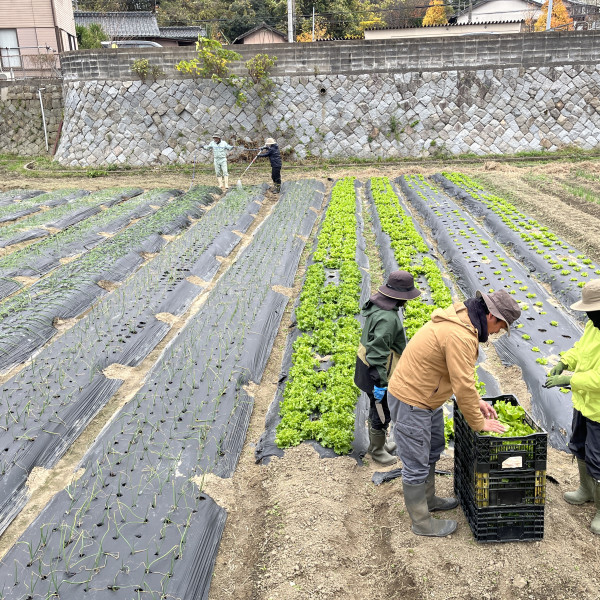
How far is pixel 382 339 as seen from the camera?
5.18 m

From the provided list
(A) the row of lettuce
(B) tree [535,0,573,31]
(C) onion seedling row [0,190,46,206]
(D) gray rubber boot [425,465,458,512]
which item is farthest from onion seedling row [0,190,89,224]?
(B) tree [535,0,573,31]

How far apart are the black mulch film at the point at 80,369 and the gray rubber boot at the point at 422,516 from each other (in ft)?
11.8

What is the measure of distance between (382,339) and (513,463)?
5.01 ft

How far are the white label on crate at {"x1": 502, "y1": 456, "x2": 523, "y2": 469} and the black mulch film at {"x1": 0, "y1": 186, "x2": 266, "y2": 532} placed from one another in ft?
14.2

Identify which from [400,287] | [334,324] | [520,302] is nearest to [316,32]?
[520,302]

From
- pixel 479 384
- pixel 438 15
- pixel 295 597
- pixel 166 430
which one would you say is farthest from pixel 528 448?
pixel 438 15

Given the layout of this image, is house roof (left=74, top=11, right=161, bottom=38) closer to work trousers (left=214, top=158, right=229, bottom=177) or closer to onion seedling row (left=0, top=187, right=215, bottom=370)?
work trousers (left=214, top=158, right=229, bottom=177)

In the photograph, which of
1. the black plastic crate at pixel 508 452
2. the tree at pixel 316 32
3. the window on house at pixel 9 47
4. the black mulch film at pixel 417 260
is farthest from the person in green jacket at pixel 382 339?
the tree at pixel 316 32

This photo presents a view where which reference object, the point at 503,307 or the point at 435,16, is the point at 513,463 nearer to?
the point at 503,307

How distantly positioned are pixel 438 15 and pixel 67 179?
105 ft

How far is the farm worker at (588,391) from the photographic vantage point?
4352mm

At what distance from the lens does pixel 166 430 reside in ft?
20.3

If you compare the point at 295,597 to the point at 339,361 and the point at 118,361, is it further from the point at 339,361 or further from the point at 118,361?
the point at 118,361

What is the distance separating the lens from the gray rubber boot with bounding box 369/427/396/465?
18.6 feet
